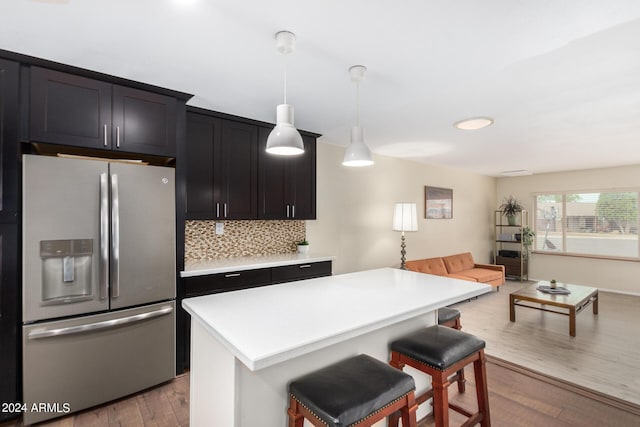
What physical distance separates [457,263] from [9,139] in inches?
241

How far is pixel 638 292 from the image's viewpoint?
549cm

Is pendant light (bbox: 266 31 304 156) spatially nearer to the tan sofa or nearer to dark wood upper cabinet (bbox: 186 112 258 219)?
dark wood upper cabinet (bbox: 186 112 258 219)

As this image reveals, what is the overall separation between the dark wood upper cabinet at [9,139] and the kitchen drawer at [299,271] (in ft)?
6.45

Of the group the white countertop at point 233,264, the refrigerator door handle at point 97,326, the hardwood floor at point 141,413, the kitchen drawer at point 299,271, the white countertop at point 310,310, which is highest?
the white countertop at point 310,310

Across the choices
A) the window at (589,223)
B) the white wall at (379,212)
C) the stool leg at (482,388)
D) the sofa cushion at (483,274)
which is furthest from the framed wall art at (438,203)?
→ the stool leg at (482,388)

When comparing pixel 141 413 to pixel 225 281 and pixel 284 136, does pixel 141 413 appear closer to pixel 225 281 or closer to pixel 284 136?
pixel 225 281

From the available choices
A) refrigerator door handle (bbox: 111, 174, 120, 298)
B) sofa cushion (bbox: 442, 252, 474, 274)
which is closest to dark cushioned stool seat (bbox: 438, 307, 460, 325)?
refrigerator door handle (bbox: 111, 174, 120, 298)

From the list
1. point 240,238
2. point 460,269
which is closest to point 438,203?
point 460,269

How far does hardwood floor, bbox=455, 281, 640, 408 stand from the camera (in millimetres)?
2607

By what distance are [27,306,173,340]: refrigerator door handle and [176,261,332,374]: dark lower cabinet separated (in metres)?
0.19

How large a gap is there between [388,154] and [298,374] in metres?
4.08

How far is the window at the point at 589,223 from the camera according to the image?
5637 millimetres

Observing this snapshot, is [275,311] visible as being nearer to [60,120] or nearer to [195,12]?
[195,12]

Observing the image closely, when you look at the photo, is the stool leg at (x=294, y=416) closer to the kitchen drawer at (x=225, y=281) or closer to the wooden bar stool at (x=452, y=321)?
the wooden bar stool at (x=452, y=321)
